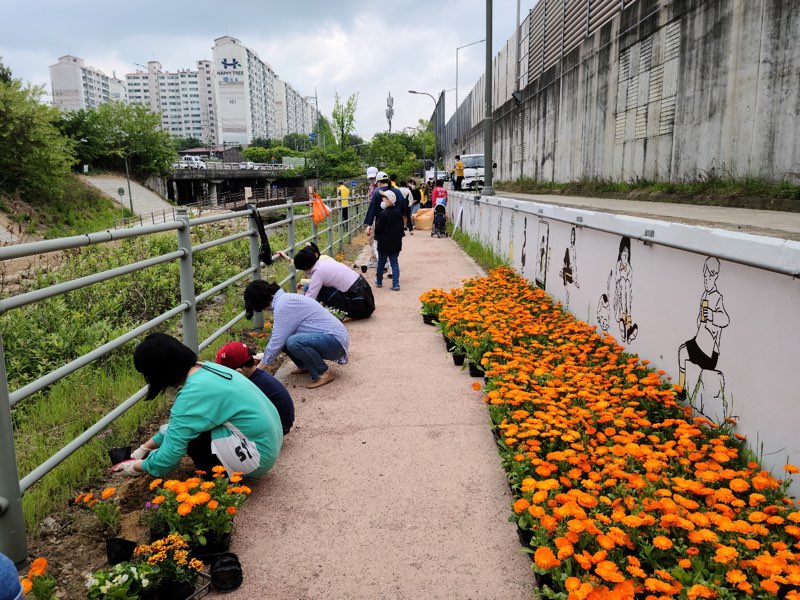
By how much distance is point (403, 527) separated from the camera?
9.81 feet

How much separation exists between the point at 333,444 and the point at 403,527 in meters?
1.09

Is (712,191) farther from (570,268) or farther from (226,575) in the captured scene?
(226,575)

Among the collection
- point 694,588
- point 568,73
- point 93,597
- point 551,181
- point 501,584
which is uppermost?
point 568,73

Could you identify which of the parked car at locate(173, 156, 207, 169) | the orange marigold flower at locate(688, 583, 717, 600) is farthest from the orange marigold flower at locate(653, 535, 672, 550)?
the parked car at locate(173, 156, 207, 169)

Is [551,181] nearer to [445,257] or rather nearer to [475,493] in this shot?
[445,257]

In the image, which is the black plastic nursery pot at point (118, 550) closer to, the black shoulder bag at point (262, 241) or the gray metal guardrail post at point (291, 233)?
the black shoulder bag at point (262, 241)

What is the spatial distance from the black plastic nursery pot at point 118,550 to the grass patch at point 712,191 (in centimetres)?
831

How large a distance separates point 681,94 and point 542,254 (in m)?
5.67

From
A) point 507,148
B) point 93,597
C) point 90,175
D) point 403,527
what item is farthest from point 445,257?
point 90,175

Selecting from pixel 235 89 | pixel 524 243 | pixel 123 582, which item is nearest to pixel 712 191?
pixel 524 243

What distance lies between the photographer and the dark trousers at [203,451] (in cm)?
313

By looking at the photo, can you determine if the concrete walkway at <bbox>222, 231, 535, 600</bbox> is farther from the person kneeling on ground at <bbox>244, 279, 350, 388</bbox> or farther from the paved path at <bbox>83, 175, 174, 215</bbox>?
the paved path at <bbox>83, 175, 174, 215</bbox>

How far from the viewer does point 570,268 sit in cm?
659

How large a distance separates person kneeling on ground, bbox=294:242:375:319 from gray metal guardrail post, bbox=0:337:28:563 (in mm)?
4138
